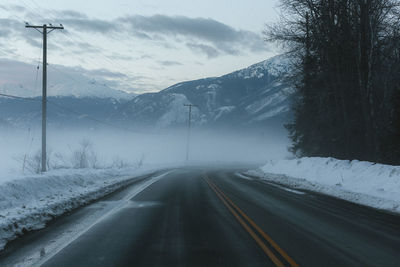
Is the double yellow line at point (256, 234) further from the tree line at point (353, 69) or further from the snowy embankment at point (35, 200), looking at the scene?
the tree line at point (353, 69)

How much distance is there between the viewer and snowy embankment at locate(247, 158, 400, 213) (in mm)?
13289

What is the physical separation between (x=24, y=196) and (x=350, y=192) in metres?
12.0

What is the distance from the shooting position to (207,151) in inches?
6299

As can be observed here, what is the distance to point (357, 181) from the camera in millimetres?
16641

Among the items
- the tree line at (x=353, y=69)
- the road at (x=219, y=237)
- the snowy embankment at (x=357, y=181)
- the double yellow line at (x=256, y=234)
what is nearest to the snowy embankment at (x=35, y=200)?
the road at (x=219, y=237)

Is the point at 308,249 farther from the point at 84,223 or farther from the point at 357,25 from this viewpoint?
the point at 357,25

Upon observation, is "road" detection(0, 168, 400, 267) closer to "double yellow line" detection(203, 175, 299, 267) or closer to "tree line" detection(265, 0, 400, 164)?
"double yellow line" detection(203, 175, 299, 267)

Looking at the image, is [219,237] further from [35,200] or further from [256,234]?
[35,200]

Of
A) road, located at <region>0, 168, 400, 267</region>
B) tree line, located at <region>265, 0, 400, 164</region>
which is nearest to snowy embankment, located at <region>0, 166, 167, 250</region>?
road, located at <region>0, 168, 400, 267</region>

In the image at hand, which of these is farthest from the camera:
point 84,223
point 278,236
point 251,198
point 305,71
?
point 305,71

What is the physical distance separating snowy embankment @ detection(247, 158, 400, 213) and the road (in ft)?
4.70

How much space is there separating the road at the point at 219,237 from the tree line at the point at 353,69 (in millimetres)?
11456

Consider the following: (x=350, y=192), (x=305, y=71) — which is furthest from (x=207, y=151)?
(x=350, y=192)

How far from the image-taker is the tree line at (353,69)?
72.7 ft
